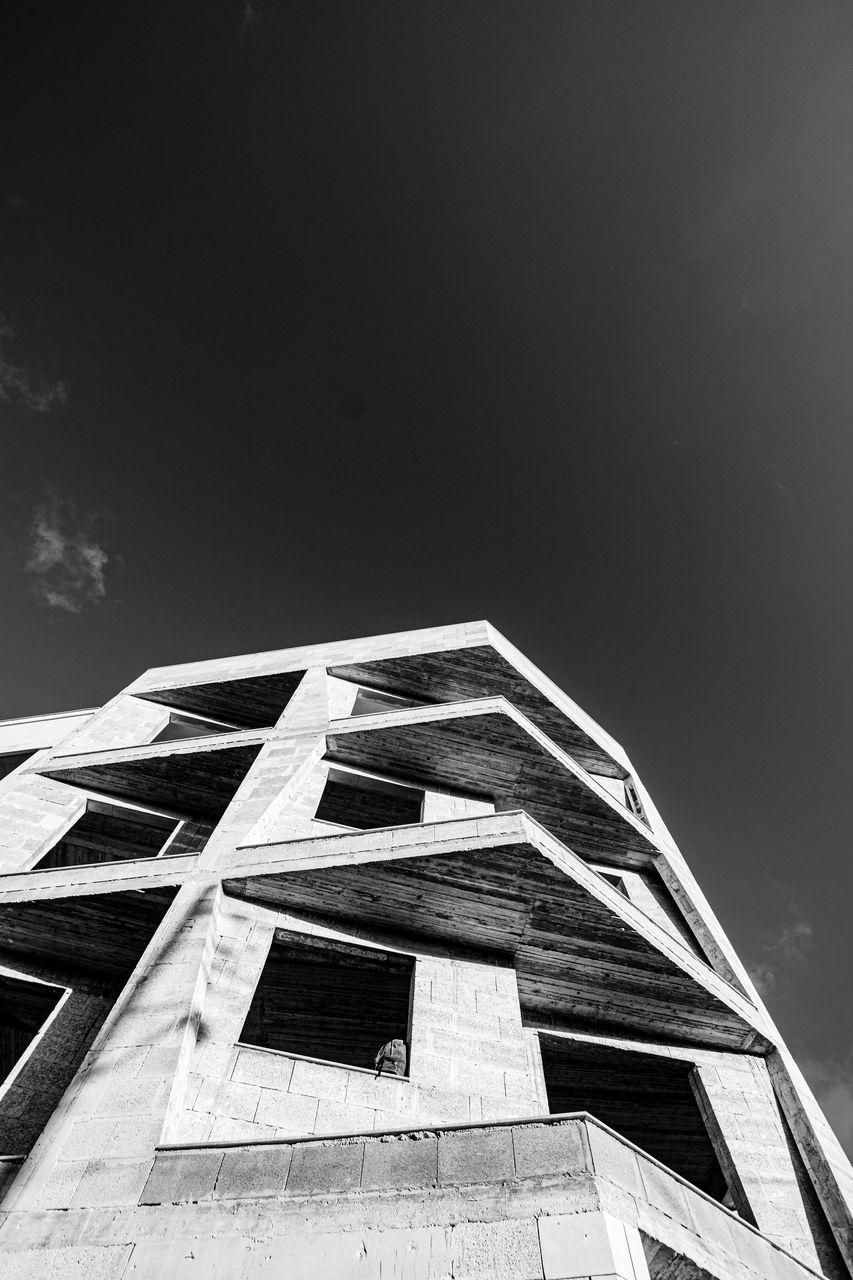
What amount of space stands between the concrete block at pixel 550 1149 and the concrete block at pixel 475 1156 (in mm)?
79

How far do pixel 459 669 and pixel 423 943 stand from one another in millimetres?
9099

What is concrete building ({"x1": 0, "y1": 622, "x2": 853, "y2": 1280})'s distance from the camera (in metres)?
4.85

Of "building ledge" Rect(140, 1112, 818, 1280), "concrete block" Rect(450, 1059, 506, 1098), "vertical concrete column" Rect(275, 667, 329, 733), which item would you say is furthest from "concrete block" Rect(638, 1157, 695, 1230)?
"vertical concrete column" Rect(275, 667, 329, 733)

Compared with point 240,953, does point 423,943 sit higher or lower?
higher

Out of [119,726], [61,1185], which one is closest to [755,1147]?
[61,1185]

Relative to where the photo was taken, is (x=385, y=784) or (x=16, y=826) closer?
(x=16, y=826)

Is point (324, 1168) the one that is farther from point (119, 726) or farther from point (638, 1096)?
point (119, 726)

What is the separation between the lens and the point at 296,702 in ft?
49.9

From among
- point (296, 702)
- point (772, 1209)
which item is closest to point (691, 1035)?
point (772, 1209)

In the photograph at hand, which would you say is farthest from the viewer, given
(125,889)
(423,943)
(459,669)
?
(459,669)

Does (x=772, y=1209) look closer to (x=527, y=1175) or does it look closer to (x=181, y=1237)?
(x=527, y=1175)

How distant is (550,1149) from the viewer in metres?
5.14

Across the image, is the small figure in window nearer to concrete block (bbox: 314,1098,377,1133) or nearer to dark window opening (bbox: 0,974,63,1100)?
concrete block (bbox: 314,1098,377,1133)

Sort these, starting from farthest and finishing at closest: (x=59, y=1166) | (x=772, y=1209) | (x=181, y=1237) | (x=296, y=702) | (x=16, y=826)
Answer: (x=296, y=702) → (x=16, y=826) → (x=772, y=1209) → (x=59, y=1166) → (x=181, y=1237)
